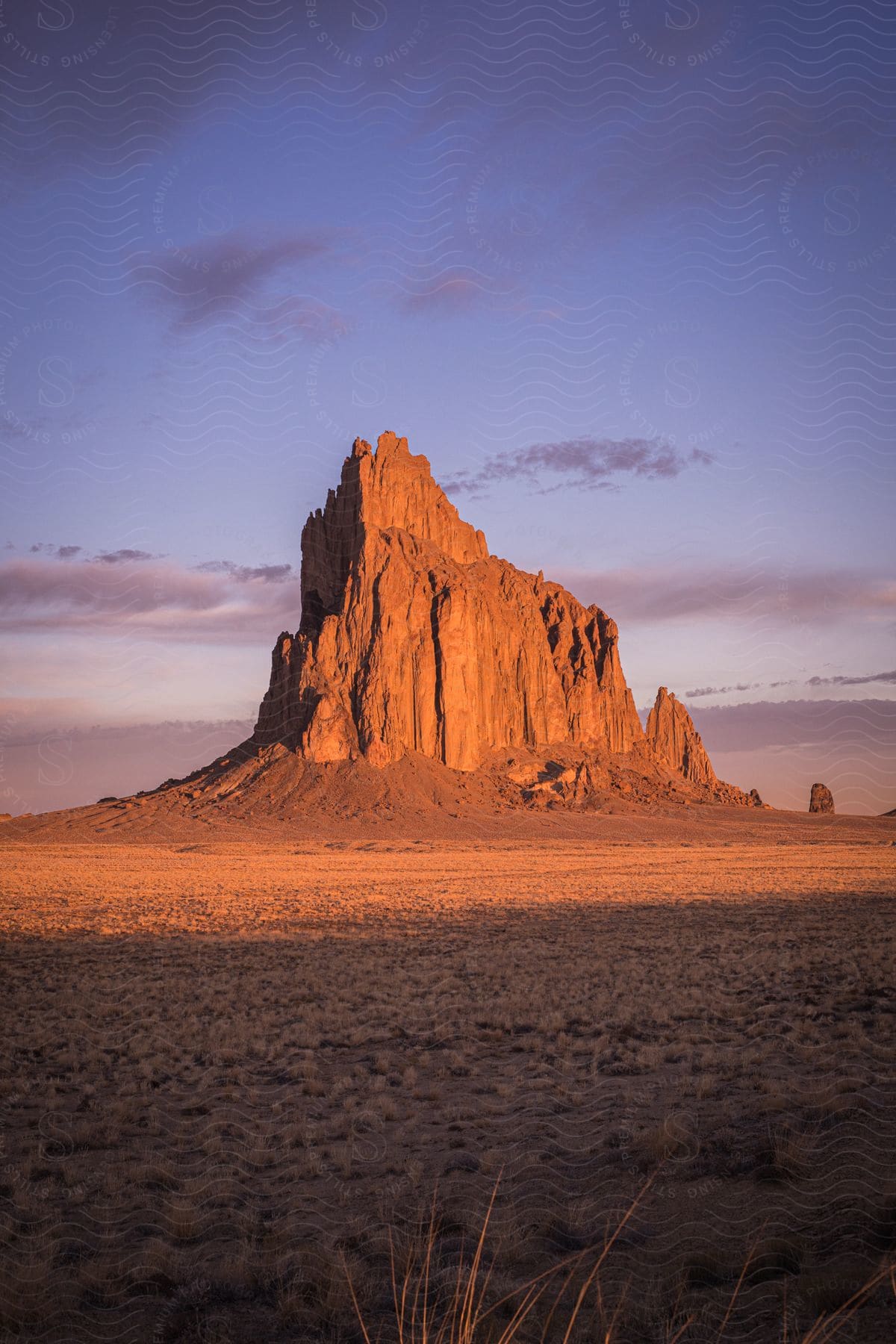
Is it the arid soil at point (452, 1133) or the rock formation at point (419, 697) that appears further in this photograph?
the rock formation at point (419, 697)

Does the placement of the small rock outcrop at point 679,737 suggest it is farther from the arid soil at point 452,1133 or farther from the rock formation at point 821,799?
the arid soil at point 452,1133

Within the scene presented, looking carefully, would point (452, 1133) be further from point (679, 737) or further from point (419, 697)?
point (679, 737)

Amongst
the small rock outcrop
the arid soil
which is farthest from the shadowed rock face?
the arid soil

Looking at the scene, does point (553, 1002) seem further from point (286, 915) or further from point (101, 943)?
point (286, 915)

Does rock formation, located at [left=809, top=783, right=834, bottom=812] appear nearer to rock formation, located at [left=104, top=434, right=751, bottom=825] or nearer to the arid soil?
rock formation, located at [left=104, top=434, right=751, bottom=825]

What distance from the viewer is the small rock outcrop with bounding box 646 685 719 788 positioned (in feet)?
544

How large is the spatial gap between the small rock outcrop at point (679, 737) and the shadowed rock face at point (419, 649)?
698 inches

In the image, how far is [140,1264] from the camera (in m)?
6.53

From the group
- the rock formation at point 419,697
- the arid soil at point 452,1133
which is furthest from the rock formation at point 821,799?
the arid soil at point 452,1133

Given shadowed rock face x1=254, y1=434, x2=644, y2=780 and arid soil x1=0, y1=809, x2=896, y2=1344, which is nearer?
arid soil x1=0, y1=809, x2=896, y2=1344

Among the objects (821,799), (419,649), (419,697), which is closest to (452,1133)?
(419,697)

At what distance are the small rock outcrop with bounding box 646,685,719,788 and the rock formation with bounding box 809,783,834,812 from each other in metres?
20.7

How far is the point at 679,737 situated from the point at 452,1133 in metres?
166

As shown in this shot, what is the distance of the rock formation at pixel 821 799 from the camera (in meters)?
144
